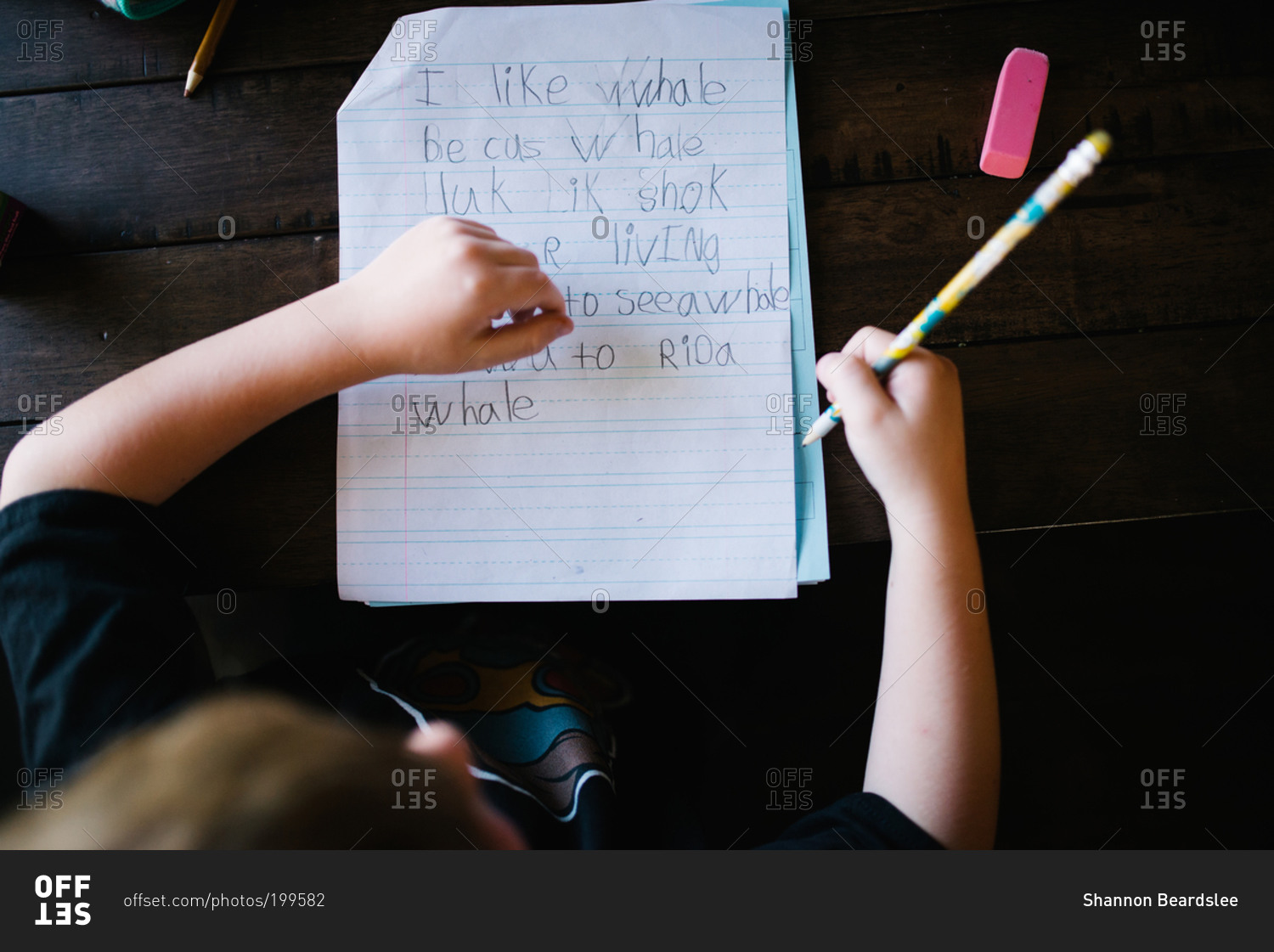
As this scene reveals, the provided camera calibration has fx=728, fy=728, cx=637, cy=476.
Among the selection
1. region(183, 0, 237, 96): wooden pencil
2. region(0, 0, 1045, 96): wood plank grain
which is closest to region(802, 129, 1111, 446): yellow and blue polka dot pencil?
region(0, 0, 1045, 96): wood plank grain

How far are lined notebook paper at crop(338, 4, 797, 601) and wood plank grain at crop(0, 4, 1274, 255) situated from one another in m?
0.04

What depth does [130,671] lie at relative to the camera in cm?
50

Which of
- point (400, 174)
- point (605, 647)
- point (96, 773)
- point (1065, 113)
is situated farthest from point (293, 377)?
point (1065, 113)

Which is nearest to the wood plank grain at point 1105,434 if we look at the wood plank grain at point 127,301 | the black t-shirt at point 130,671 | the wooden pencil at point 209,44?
the black t-shirt at point 130,671

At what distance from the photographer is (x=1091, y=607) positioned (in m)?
0.83

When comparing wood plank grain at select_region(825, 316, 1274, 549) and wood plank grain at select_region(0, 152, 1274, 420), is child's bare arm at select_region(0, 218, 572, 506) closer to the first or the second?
wood plank grain at select_region(0, 152, 1274, 420)

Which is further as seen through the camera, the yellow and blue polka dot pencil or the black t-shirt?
the black t-shirt

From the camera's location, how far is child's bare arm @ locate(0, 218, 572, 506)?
52 centimetres

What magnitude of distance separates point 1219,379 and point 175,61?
868mm

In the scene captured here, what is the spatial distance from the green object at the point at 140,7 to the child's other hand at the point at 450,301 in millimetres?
278

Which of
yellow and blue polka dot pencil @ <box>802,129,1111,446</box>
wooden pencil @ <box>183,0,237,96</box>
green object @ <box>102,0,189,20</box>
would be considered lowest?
yellow and blue polka dot pencil @ <box>802,129,1111,446</box>

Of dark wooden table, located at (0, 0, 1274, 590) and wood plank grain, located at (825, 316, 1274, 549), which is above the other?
dark wooden table, located at (0, 0, 1274, 590)

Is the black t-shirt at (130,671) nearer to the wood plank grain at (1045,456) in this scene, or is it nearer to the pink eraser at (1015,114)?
the wood plank grain at (1045,456)
